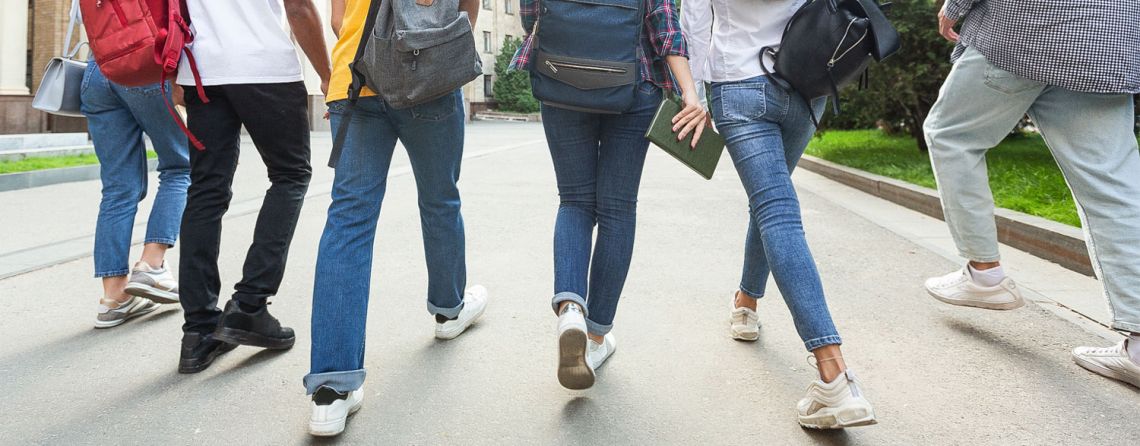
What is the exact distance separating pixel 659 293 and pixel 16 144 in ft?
41.3

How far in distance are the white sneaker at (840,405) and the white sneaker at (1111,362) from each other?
127cm

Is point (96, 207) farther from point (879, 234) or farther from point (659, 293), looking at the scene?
point (879, 234)

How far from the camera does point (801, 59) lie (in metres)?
2.78

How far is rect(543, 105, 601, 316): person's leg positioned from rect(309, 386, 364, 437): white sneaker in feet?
2.38

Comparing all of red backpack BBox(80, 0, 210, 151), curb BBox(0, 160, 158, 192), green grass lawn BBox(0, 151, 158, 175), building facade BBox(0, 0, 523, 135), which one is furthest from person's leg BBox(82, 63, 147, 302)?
building facade BBox(0, 0, 523, 135)

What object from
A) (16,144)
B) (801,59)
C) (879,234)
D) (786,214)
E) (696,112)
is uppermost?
(801,59)

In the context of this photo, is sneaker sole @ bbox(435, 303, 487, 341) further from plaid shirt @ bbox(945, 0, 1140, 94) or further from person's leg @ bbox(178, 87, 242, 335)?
plaid shirt @ bbox(945, 0, 1140, 94)

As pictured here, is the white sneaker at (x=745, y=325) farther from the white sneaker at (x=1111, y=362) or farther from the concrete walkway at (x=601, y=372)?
the white sneaker at (x=1111, y=362)

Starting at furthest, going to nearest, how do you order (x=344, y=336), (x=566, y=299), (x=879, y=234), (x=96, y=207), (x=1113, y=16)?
(x=96, y=207), (x=879, y=234), (x=1113, y=16), (x=566, y=299), (x=344, y=336)

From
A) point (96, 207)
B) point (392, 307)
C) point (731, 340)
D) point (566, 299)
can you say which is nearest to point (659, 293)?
point (731, 340)

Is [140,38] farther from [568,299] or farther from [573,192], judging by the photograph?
[568,299]

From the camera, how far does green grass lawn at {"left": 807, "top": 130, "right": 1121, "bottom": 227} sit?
A: 6953 millimetres

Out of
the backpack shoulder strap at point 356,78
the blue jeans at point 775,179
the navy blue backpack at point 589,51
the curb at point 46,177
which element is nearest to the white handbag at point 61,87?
the backpack shoulder strap at point 356,78

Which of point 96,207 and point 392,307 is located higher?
point 392,307
